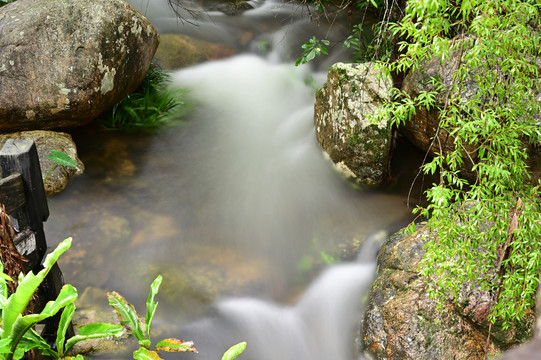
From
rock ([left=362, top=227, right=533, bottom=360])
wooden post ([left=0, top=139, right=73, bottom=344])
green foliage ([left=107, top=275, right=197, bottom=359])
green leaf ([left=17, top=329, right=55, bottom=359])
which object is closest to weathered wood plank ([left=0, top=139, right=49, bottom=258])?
wooden post ([left=0, top=139, right=73, bottom=344])

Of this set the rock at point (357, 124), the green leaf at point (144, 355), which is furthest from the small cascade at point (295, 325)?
the rock at point (357, 124)

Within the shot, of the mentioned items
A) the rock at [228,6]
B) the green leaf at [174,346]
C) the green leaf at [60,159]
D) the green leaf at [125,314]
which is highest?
the rock at [228,6]

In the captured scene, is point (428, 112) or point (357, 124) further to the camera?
point (357, 124)

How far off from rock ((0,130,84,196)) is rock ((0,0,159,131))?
0.10 m

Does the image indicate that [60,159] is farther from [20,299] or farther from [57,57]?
[20,299]

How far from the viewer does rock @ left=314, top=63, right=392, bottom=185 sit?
4.63 meters

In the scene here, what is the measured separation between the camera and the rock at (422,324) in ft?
9.86

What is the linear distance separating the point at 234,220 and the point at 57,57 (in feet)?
7.87

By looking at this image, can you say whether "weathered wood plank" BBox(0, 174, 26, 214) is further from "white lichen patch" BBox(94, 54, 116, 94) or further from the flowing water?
"white lichen patch" BBox(94, 54, 116, 94)

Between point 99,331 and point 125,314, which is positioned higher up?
point 99,331

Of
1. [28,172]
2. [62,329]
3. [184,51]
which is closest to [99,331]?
[62,329]

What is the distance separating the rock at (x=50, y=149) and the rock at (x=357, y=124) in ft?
8.95

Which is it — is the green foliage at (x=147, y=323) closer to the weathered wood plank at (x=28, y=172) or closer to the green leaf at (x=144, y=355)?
the green leaf at (x=144, y=355)

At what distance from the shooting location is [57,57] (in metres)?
4.63
